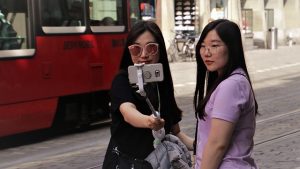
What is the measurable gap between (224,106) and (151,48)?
2.06 ft

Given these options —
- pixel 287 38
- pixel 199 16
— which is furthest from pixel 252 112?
pixel 287 38

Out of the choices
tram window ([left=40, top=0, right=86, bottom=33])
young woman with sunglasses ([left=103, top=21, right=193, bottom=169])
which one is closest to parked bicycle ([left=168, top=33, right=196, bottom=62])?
tram window ([left=40, top=0, right=86, bottom=33])

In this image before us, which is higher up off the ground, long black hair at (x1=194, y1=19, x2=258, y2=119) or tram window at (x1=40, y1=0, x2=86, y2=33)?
tram window at (x1=40, y1=0, x2=86, y2=33)

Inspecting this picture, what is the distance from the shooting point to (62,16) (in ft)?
31.7

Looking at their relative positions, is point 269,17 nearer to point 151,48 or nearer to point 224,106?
point 151,48

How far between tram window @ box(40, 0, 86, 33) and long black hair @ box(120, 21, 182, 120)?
626 cm

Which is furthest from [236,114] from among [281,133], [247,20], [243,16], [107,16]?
[247,20]

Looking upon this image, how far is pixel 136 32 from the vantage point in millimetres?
3156

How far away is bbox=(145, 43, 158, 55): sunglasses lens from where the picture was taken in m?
3.10

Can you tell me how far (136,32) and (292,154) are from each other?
4.91m

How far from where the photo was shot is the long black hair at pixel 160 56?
316 cm

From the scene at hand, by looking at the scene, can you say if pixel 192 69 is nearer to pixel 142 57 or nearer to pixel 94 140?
pixel 94 140

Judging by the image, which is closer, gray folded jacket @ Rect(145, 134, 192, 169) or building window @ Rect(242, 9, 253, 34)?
gray folded jacket @ Rect(145, 134, 192, 169)

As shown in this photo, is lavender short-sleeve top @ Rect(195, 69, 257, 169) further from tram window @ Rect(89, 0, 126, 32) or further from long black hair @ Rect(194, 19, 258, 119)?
tram window @ Rect(89, 0, 126, 32)
